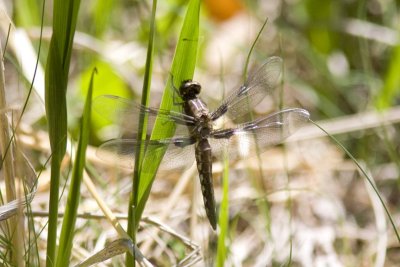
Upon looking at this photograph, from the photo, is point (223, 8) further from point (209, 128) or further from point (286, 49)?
point (209, 128)

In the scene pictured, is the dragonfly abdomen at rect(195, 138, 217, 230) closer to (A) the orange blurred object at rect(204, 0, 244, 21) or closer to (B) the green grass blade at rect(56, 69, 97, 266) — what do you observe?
(B) the green grass blade at rect(56, 69, 97, 266)

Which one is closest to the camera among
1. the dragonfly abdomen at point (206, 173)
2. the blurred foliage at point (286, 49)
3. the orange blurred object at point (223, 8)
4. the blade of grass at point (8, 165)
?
the blade of grass at point (8, 165)

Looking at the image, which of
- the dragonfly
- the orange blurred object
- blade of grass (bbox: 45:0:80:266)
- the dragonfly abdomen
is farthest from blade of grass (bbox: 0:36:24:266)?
the orange blurred object

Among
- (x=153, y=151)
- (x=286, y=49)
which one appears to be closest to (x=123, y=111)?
(x=153, y=151)

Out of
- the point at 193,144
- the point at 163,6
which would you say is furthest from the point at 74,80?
the point at 193,144

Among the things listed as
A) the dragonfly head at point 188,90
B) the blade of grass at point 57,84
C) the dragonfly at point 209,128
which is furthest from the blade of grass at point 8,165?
the dragonfly head at point 188,90

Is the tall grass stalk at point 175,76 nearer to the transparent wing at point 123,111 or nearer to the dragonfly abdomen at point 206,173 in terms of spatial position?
the transparent wing at point 123,111
